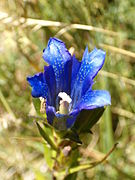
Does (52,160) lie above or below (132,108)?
above

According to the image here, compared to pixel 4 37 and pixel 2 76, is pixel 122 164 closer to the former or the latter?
pixel 2 76

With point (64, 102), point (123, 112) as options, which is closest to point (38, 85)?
point (64, 102)

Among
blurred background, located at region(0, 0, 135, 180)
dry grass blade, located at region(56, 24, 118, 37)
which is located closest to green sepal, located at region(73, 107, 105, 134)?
blurred background, located at region(0, 0, 135, 180)

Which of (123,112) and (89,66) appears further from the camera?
(123,112)

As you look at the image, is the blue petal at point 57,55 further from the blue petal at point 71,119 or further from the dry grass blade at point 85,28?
the dry grass blade at point 85,28

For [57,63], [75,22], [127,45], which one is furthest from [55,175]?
[127,45]

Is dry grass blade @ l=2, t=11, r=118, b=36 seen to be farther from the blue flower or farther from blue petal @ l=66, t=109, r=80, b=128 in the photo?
blue petal @ l=66, t=109, r=80, b=128

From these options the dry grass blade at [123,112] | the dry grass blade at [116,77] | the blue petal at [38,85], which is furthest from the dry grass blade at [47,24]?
the blue petal at [38,85]

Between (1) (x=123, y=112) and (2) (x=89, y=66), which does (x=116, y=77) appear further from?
(2) (x=89, y=66)
